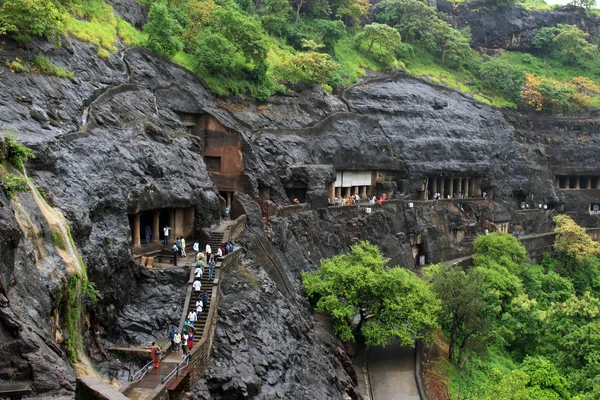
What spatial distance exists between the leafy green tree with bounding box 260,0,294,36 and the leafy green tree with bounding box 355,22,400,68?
927cm

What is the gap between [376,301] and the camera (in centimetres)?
3033

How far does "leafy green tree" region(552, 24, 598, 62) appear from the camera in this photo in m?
72.2

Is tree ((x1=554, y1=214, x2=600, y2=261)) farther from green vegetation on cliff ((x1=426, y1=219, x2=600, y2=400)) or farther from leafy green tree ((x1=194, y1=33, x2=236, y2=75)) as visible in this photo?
leafy green tree ((x1=194, y1=33, x2=236, y2=75))

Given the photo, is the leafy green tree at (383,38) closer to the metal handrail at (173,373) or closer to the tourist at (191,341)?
the tourist at (191,341)

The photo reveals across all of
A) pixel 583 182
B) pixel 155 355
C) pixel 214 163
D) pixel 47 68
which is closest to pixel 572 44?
pixel 583 182

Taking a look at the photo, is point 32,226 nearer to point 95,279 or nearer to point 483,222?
point 95,279

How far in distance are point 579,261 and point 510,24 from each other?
139 ft

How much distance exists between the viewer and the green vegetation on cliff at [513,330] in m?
30.0

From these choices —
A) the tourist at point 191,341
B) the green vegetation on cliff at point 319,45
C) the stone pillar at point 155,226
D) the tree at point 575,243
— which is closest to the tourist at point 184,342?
the tourist at point 191,341

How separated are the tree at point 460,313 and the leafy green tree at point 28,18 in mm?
Answer: 26339

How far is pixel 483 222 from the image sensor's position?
171 feet

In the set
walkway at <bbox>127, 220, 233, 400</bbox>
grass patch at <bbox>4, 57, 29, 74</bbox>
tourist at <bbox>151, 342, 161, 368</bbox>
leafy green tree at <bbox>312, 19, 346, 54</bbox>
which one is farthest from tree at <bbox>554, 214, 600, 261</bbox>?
grass patch at <bbox>4, 57, 29, 74</bbox>

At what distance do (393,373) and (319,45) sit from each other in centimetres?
3391

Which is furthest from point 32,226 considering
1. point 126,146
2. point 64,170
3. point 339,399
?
point 339,399
